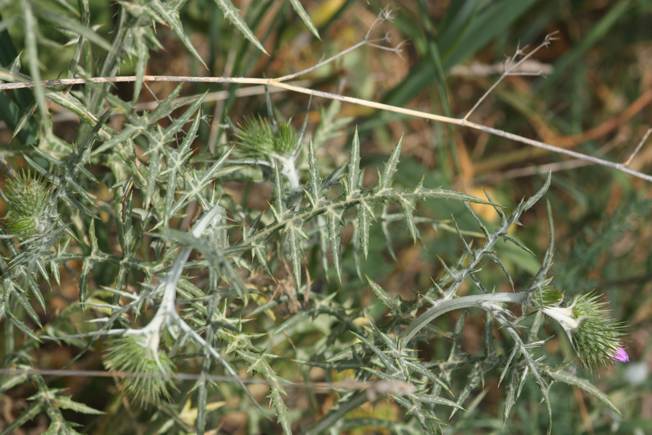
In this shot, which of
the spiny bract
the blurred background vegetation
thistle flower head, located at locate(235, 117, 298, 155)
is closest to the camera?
the spiny bract

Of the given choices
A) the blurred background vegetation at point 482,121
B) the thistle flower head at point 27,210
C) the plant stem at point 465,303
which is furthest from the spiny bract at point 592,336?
the thistle flower head at point 27,210

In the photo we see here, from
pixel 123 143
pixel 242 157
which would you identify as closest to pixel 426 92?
pixel 242 157

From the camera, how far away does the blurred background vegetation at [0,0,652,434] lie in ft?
6.54

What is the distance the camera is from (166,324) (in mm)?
1124

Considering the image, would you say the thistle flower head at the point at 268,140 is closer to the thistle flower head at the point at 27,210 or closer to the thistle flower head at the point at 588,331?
the thistle flower head at the point at 27,210

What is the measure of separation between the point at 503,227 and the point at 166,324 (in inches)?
23.9

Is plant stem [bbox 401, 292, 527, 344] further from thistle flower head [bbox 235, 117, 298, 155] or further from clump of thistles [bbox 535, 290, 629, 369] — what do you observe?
thistle flower head [bbox 235, 117, 298, 155]

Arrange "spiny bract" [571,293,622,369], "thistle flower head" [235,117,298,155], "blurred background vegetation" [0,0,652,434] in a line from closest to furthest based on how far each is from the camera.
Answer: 1. "spiny bract" [571,293,622,369]
2. "thistle flower head" [235,117,298,155]
3. "blurred background vegetation" [0,0,652,434]

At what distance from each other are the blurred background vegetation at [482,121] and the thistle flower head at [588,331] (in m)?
0.59

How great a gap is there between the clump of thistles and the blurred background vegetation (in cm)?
59

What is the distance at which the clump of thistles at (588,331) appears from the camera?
1209 millimetres

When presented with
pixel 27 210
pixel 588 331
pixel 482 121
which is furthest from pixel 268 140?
pixel 482 121

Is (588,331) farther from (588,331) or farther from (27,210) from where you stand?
(27,210)

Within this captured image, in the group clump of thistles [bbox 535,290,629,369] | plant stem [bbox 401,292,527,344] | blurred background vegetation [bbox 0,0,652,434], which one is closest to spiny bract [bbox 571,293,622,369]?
clump of thistles [bbox 535,290,629,369]
